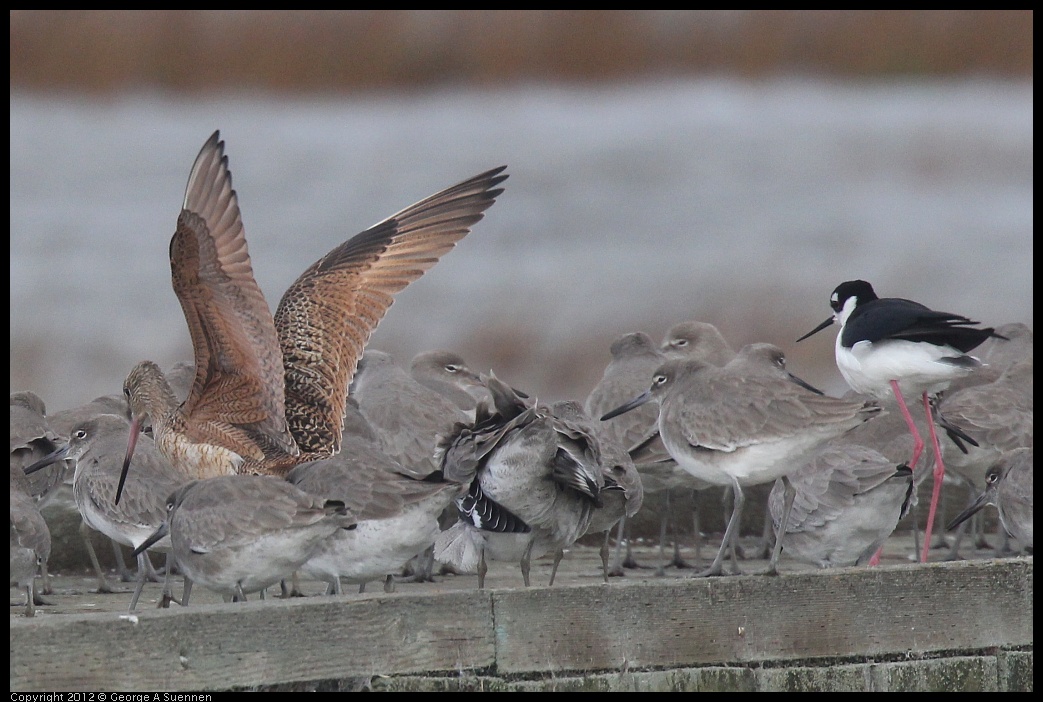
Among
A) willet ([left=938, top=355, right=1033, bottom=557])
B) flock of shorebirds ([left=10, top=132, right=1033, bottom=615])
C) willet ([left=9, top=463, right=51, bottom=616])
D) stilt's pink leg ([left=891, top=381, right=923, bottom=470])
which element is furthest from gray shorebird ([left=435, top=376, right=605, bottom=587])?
willet ([left=938, top=355, right=1033, bottom=557])

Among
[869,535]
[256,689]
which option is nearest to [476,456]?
[256,689]

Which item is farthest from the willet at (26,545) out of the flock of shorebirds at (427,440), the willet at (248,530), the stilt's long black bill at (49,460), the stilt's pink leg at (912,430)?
the stilt's pink leg at (912,430)

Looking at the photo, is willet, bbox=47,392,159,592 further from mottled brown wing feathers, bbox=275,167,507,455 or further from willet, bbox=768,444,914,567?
willet, bbox=768,444,914,567

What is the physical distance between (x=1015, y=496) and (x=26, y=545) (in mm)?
4448

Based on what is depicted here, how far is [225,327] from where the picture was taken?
746 cm

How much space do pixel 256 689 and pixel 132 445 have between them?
8.36ft

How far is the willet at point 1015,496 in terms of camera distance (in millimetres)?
7359

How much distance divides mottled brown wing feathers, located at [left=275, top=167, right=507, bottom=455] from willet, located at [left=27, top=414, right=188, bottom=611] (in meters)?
0.74

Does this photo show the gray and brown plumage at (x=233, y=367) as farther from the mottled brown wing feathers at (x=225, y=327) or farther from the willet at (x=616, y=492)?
the willet at (x=616, y=492)

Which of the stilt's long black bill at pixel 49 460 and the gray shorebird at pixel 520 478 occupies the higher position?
the gray shorebird at pixel 520 478

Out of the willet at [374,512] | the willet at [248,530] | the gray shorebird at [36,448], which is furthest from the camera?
the gray shorebird at [36,448]

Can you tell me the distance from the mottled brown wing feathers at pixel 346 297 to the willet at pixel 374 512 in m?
1.22

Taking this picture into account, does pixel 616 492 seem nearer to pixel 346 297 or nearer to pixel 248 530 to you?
pixel 248 530

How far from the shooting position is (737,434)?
6422 mm
